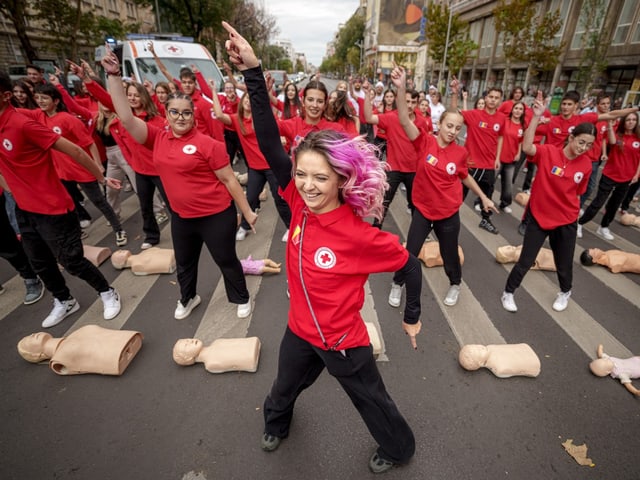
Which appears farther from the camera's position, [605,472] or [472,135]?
[472,135]

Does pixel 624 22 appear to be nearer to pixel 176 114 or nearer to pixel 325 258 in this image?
pixel 176 114

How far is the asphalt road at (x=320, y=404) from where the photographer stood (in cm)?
239

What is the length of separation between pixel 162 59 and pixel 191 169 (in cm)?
1020

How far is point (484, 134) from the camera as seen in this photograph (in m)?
5.99

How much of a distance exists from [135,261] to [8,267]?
2064 millimetres

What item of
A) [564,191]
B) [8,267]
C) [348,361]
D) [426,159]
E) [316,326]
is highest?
[426,159]

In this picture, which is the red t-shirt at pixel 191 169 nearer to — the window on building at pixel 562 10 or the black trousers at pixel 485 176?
the black trousers at pixel 485 176

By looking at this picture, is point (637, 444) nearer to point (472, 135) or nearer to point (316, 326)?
point (316, 326)

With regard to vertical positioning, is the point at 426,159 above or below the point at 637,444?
above

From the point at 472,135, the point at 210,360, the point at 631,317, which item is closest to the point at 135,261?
the point at 210,360

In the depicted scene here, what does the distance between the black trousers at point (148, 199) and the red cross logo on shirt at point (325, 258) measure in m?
3.94

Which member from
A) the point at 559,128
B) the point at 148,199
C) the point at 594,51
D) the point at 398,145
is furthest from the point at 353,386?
the point at 594,51

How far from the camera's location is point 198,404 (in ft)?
9.29

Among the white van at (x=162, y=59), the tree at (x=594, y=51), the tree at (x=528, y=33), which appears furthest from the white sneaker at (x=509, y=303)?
the tree at (x=528, y=33)
